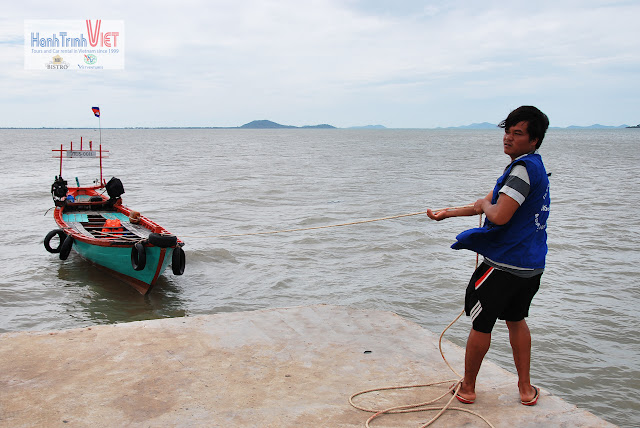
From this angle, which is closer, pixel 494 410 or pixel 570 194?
pixel 494 410

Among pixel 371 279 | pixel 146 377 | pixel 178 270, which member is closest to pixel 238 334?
pixel 146 377

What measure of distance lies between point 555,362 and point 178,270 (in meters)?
6.35

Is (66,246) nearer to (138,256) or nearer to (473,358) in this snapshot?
(138,256)

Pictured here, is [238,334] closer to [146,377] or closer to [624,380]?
[146,377]

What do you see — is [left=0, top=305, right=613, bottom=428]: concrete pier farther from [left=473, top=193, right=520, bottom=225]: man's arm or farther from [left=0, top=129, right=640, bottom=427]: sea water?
[left=0, top=129, right=640, bottom=427]: sea water

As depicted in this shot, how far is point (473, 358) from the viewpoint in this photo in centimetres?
359

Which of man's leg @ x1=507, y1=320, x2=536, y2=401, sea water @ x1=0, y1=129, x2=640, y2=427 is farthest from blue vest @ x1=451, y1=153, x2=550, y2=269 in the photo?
sea water @ x1=0, y1=129, x2=640, y2=427

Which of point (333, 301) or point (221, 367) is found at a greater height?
point (221, 367)

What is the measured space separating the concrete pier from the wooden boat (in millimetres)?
4556

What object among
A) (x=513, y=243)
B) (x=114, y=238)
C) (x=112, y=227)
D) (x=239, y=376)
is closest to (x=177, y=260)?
(x=114, y=238)

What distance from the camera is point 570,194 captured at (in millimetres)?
22984

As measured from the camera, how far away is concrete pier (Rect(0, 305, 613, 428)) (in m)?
3.40

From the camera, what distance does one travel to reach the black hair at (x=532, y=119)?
3.36 m

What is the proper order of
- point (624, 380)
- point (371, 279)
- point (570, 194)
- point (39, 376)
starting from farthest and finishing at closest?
point (570, 194) → point (371, 279) → point (624, 380) → point (39, 376)
